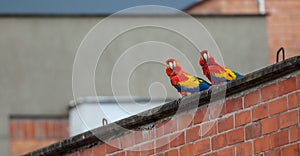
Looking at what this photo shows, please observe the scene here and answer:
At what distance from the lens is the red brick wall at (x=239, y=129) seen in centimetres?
857

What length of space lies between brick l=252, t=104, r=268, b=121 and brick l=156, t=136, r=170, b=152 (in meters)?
0.98

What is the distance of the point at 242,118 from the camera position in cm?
897

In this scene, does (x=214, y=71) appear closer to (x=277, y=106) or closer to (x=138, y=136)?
(x=138, y=136)

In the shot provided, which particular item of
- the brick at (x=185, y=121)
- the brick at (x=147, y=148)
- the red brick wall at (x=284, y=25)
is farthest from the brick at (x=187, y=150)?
the red brick wall at (x=284, y=25)

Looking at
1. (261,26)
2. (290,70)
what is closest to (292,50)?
(261,26)

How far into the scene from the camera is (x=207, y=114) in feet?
30.4

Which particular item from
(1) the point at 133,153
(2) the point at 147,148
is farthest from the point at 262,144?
(1) the point at 133,153

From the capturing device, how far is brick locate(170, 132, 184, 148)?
374 inches

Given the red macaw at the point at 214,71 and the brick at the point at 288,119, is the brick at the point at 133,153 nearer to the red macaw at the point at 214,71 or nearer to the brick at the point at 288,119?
the red macaw at the point at 214,71

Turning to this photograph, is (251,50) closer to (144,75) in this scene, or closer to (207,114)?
(144,75)

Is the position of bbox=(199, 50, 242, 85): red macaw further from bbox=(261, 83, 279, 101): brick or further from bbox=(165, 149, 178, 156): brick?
bbox=(261, 83, 279, 101): brick

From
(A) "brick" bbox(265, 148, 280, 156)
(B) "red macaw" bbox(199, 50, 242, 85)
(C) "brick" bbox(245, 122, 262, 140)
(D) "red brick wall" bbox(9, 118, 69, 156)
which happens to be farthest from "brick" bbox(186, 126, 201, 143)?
(D) "red brick wall" bbox(9, 118, 69, 156)

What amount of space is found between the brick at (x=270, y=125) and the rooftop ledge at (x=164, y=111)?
0.89 ft

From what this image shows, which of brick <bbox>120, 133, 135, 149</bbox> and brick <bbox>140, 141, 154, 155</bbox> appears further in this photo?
brick <bbox>120, 133, 135, 149</bbox>
